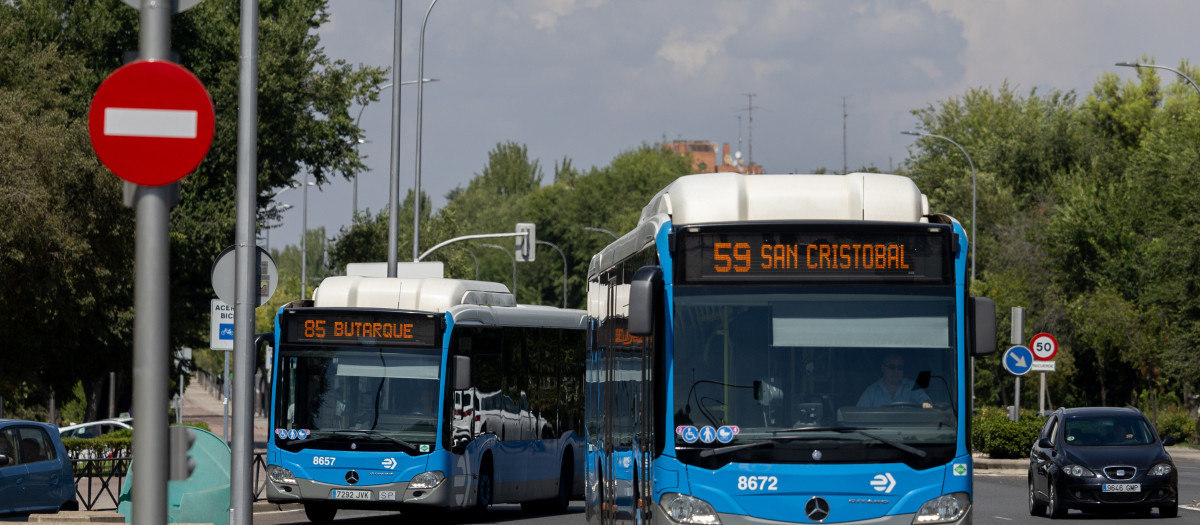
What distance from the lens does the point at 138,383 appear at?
628 cm

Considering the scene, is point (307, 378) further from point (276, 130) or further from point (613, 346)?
point (276, 130)

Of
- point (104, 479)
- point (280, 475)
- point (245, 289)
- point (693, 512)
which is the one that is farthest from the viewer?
point (104, 479)

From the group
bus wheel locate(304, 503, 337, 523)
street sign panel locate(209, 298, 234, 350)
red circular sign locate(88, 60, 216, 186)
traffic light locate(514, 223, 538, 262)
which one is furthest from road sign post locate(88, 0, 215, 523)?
traffic light locate(514, 223, 538, 262)

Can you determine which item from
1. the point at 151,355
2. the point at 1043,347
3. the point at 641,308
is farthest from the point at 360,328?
the point at 1043,347

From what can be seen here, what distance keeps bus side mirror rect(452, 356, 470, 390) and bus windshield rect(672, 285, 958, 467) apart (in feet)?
30.9

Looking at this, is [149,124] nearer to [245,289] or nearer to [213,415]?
[245,289]

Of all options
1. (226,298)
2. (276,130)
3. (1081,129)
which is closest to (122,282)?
(276,130)

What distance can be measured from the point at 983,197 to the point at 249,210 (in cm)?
6151

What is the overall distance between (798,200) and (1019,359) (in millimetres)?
21997

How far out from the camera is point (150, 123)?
20.7ft

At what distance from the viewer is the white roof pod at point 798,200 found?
10.8 m

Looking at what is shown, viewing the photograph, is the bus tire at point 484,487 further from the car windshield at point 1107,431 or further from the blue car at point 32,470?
the car windshield at point 1107,431

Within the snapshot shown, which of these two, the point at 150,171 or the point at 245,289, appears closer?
the point at 150,171

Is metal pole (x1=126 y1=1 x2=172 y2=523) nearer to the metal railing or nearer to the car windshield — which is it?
the metal railing
